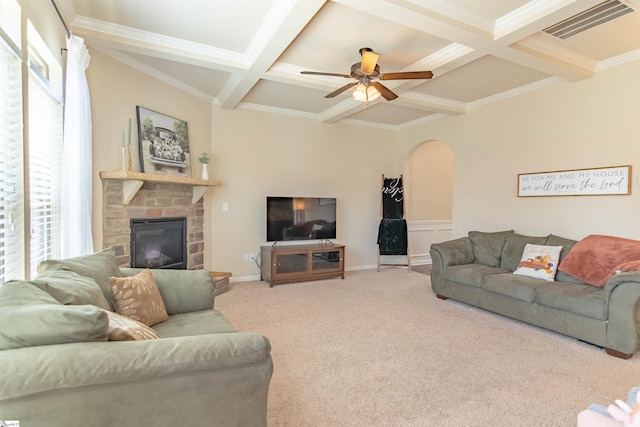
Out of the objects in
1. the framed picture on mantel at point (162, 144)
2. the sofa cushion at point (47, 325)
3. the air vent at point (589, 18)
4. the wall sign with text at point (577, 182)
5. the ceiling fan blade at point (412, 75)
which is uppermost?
the air vent at point (589, 18)

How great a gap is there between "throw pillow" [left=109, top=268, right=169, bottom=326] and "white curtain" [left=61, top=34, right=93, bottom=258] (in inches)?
A: 35.8

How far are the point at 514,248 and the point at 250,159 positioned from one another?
12.3 ft

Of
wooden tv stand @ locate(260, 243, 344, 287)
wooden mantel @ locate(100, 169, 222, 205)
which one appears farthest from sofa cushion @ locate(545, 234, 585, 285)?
wooden mantel @ locate(100, 169, 222, 205)

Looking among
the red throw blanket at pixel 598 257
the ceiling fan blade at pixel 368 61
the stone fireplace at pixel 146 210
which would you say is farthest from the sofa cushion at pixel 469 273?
the stone fireplace at pixel 146 210

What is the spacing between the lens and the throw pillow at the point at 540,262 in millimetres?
3412

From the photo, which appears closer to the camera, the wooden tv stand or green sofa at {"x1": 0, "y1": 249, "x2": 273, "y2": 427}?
green sofa at {"x1": 0, "y1": 249, "x2": 273, "y2": 427}

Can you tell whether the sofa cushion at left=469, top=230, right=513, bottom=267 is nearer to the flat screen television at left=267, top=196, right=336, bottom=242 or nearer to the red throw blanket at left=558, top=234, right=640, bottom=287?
the red throw blanket at left=558, top=234, right=640, bottom=287

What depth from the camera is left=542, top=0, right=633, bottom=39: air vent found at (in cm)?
250

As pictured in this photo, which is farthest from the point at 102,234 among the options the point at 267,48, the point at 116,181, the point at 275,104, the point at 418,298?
the point at 418,298

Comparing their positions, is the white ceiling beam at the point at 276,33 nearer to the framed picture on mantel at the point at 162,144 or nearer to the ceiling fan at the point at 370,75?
the ceiling fan at the point at 370,75

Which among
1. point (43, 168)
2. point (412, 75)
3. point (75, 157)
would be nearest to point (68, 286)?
point (43, 168)

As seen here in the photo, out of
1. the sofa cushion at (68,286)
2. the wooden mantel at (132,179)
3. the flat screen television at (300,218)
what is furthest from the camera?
the flat screen television at (300,218)

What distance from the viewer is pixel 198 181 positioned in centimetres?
409

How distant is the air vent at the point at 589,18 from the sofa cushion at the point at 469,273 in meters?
2.39
